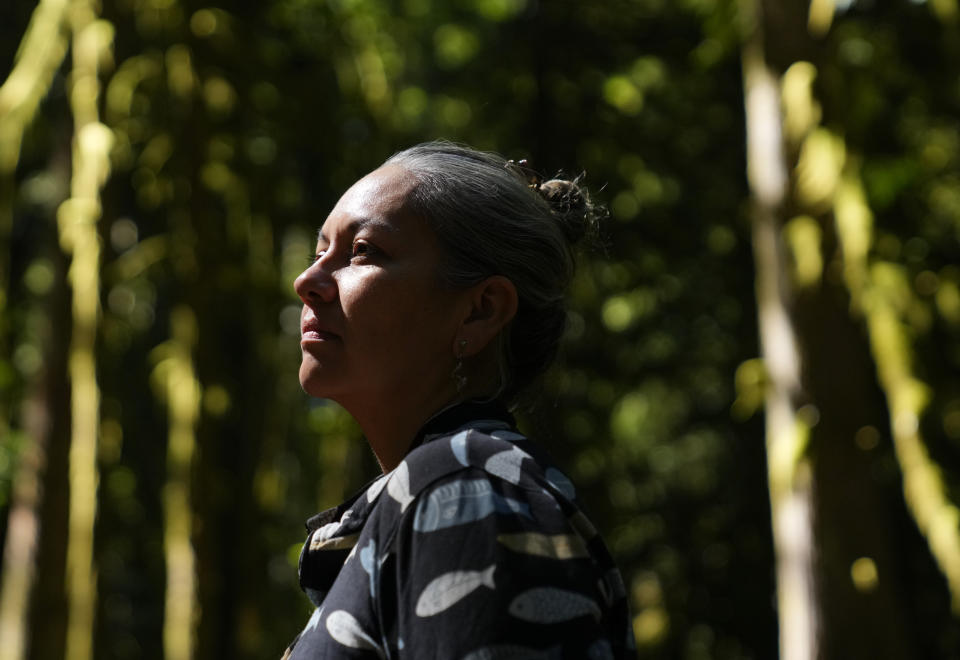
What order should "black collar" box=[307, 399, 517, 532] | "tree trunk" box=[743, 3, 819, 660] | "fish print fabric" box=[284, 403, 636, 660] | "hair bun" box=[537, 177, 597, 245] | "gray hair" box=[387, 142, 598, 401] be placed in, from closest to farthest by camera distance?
"fish print fabric" box=[284, 403, 636, 660] < "black collar" box=[307, 399, 517, 532] < "gray hair" box=[387, 142, 598, 401] < "hair bun" box=[537, 177, 597, 245] < "tree trunk" box=[743, 3, 819, 660]

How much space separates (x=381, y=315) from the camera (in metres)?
1.49

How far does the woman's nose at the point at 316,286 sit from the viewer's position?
5.03 feet

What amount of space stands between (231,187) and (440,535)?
13.4 feet

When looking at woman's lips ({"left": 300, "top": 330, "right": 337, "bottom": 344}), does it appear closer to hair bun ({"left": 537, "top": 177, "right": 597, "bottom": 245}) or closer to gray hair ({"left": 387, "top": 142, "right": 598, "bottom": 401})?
gray hair ({"left": 387, "top": 142, "right": 598, "bottom": 401})

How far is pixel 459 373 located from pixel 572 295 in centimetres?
362

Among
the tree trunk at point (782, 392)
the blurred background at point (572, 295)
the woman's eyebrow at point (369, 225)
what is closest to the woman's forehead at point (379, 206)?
the woman's eyebrow at point (369, 225)

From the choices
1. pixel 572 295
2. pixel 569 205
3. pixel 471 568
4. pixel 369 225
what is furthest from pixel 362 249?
pixel 572 295

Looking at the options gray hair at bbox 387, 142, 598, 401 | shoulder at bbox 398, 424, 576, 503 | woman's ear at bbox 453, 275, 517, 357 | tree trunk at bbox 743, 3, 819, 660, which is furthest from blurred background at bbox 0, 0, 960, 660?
shoulder at bbox 398, 424, 576, 503

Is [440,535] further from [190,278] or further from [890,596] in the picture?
[190,278]

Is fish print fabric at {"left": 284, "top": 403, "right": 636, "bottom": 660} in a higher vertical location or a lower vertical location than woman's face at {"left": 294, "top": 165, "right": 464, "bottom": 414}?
lower

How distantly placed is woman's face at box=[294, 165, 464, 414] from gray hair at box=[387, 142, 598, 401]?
27 mm

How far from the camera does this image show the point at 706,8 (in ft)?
16.1

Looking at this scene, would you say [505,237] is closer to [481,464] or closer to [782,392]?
[481,464]

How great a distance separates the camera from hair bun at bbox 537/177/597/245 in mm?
1729
